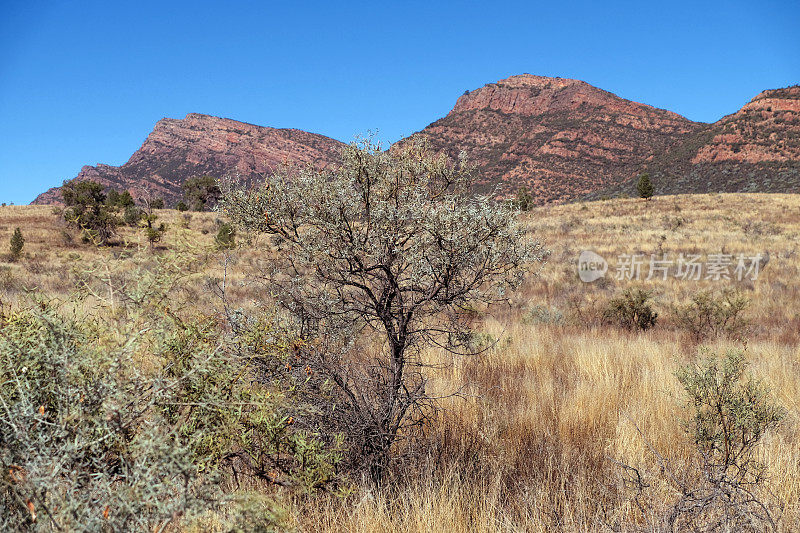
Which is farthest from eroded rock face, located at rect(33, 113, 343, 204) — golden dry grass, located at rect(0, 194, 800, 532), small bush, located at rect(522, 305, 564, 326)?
golden dry grass, located at rect(0, 194, 800, 532)

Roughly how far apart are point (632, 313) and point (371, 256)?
824cm

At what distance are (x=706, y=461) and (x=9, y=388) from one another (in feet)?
9.95

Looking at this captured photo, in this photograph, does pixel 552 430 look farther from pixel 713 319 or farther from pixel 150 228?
pixel 713 319

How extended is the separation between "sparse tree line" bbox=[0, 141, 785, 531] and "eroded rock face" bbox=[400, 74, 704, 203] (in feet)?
255

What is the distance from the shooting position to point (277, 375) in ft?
7.92

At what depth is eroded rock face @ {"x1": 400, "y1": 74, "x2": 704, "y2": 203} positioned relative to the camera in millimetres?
91000

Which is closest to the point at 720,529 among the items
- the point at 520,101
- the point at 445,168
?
the point at 445,168

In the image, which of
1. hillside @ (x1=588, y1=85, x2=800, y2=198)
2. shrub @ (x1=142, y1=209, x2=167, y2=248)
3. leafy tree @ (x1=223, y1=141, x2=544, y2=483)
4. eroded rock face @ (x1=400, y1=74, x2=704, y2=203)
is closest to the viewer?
shrub @ (x1=142, y1=209, x2=167, y2=248)

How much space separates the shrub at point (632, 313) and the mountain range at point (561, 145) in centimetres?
778

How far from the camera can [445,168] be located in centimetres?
297

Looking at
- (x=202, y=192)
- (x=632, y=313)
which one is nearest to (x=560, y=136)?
(x=202, y=192)

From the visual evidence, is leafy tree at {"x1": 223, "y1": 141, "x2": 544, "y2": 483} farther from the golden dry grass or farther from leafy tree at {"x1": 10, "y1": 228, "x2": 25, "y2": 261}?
leafy tree at {"x1": 10, "y1": 228, "x2": 25, "y2": 261}

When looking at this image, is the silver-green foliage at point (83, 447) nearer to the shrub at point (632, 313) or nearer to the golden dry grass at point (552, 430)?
the golden dry grass at point (552, 430)

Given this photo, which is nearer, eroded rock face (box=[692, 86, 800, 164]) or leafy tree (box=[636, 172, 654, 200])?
leafy tree (box=[636, 172, 654, 200])
